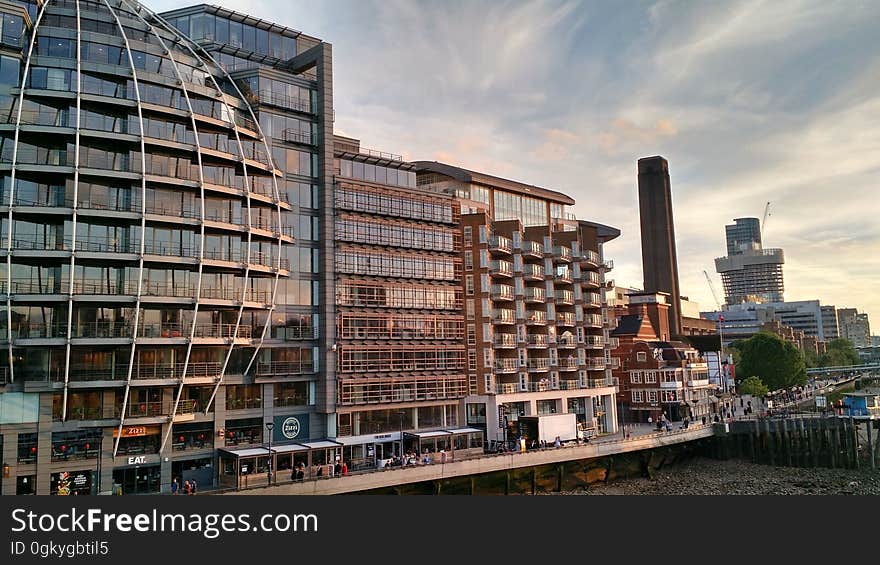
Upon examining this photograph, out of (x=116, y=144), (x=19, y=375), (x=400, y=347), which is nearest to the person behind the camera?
(x=19, y=375)

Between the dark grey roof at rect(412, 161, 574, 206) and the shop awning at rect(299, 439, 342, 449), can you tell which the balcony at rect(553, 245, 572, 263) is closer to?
the dark grey roof at rect(412, 161, 574, 206)

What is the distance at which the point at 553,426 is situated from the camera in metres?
70.9

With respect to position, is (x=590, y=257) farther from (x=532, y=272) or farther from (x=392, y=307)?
(x=392, y=307)

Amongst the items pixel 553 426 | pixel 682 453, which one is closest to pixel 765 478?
pixel 682 453

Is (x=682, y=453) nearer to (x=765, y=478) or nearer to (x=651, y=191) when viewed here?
(x=765, y=478)

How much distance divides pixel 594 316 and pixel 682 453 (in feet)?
70.5

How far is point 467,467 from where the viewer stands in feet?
192

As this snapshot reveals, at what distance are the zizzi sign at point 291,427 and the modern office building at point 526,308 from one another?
67.2 ft

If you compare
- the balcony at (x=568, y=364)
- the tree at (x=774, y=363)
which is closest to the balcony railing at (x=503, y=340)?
the balcony at (x=568, y=364)

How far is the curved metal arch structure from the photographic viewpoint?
160 ft

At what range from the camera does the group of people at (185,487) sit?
49312 millimetres

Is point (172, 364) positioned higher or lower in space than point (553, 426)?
higher

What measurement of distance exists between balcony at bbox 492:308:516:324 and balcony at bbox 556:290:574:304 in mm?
10800

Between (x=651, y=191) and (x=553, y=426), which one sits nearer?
(x=553, y=426)
